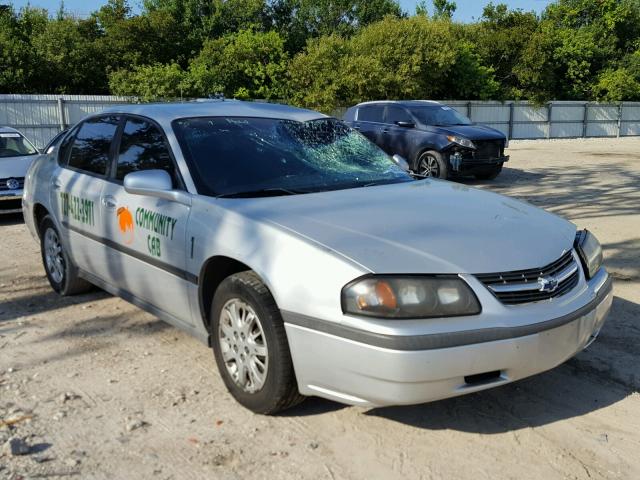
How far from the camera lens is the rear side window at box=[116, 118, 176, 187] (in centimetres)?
424

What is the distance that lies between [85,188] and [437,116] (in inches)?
407

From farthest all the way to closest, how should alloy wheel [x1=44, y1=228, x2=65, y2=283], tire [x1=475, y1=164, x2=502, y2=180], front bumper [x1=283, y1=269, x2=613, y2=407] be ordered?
1. tire [x1=475, y1=164, x2=502, y2=180]
2. alloy wheel [x1=44, y1=228, x2=65, y2=283]
3. front bumper [x1=283, y1=269, x2=613, y2=407]

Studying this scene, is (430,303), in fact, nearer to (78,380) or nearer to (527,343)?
(527,343)

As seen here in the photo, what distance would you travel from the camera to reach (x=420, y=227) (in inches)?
133

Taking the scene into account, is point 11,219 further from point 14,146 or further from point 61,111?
point 61,111

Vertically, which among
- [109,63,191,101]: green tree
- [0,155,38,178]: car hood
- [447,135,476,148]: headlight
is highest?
[109,63,191,101]: green tree

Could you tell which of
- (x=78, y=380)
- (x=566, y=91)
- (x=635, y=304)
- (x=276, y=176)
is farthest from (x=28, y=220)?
(x=566, y=91)

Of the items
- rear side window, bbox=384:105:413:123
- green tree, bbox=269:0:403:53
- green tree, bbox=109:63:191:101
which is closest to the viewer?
rear side window, bbox=384:105:413:123

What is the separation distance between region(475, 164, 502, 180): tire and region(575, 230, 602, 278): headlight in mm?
9893

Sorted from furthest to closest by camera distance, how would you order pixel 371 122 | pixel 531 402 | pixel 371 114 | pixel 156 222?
pixel 371 114 < pixel 371 122 < pixel 156 222 < pixel 531 402

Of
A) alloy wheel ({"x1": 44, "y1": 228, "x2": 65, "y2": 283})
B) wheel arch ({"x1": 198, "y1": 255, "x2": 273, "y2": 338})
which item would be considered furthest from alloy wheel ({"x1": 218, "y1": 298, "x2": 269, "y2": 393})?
alloy wheel ({"x1": 44, "y1": 228, "x2": 65, "y2": 283})

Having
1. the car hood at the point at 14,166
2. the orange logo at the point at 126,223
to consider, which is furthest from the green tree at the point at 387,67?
the orange logo at the point at 126,223

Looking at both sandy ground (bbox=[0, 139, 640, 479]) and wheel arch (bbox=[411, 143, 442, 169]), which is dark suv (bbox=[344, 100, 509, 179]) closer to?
wheel arch (bbox=[411, 143, 442, 169])

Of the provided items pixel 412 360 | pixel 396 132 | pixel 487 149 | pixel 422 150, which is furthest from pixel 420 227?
pixel 396 132
